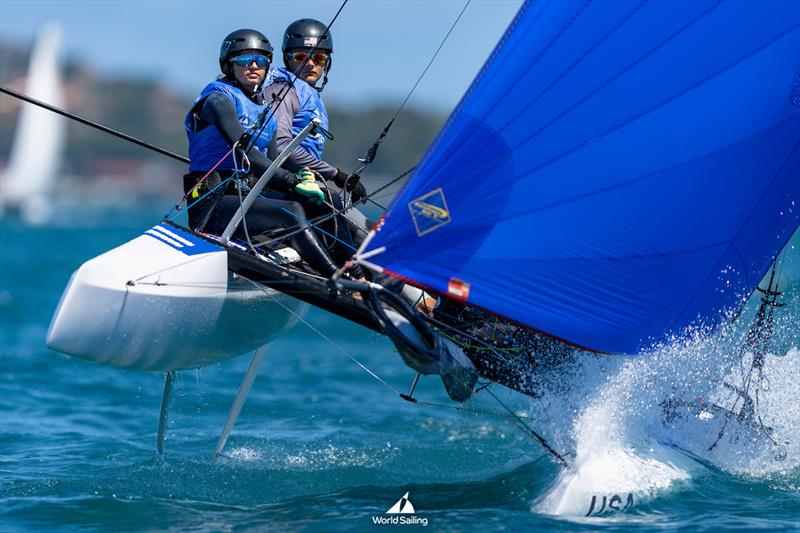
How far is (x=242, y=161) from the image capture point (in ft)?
20.2

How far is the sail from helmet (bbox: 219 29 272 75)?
149cm

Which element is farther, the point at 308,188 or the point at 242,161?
the point at 242,161

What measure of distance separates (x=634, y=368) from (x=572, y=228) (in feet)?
3.02

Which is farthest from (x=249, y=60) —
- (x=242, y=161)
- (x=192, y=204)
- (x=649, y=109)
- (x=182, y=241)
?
(x=649, y=109)

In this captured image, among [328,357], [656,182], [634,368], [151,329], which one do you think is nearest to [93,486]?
[151,329]

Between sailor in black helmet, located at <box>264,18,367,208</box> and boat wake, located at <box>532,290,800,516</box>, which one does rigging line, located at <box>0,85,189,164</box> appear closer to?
sailor in black helmet, located at <box>264,18,367,208</box>

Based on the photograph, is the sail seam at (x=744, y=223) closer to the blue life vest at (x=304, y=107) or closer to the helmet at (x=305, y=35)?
the blue life vest at (x=304, y=107)

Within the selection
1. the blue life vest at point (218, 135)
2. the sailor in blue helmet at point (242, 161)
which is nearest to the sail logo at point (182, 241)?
the sailor in blue helmet at point (242, 161)

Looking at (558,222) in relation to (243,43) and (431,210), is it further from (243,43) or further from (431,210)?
(243,43)

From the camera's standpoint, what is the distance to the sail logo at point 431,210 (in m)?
5.29

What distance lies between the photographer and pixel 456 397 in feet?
19.5

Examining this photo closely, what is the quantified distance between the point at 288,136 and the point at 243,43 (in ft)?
1.73

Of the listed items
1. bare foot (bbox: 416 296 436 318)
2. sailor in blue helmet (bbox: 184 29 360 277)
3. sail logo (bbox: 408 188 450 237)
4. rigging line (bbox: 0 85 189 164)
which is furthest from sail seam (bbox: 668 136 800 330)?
rigging line (bbox: 0 85 189 164)

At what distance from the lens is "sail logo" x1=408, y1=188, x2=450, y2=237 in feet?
17.3
